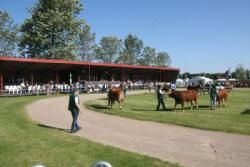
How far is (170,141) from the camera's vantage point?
37.3 ft

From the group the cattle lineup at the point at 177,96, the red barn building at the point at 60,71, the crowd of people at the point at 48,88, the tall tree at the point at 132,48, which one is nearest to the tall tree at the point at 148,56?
the tall tree at the point at 132,48

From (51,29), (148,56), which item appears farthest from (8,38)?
(148,56)

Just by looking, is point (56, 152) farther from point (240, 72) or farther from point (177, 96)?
point (240, 72)

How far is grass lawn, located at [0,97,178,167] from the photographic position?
861 cm

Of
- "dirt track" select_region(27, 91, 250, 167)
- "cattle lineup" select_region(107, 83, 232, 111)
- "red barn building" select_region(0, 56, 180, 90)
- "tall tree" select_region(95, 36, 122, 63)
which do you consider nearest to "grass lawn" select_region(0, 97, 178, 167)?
"dirt track" select_region(27, 91, 250, 167)

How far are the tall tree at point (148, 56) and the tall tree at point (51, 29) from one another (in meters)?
53.8

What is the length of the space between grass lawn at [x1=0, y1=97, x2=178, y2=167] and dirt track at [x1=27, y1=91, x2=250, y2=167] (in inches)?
27.2

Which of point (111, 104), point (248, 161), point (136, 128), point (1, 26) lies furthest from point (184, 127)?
point (1, 26)

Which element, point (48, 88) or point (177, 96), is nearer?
point (177, 96)

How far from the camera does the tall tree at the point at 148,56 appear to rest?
111 metres

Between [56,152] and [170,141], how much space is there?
3634 millimetres

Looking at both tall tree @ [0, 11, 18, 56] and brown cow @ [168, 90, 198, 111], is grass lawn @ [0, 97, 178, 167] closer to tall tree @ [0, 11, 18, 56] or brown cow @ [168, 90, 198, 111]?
brown cow @ [168, 90, 198, 111]

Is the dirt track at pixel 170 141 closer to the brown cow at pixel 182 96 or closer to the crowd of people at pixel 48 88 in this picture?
the brown cow at pixel 182 96

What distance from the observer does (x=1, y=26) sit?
68.6 metres
